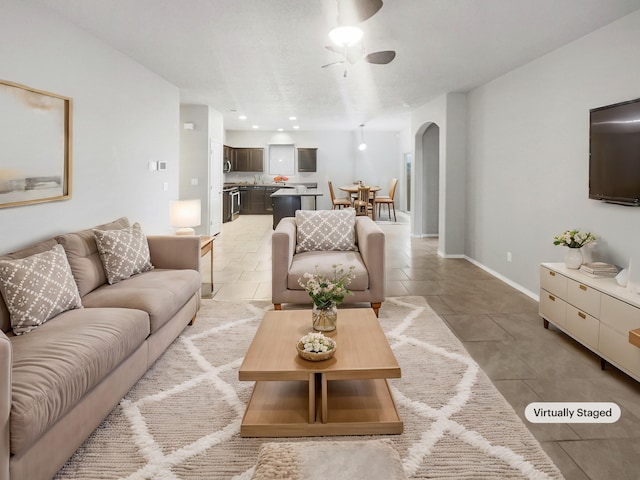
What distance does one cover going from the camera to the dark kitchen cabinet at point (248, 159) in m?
13.2

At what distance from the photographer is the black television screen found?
3084mm

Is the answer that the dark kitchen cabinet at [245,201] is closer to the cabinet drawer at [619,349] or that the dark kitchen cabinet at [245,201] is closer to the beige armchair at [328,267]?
the beige armchair at [328,267]

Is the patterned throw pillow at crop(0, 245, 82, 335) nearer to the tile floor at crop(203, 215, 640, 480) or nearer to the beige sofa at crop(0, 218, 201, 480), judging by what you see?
the beige sofa at crop(0, 218, 201, 480)

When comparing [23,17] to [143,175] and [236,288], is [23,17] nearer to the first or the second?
[143,175]

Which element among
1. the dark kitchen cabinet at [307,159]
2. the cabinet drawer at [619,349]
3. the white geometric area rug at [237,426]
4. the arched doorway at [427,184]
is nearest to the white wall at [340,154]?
the dark kitchen cabinet at [307,159]

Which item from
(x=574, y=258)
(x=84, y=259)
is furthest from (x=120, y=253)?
(x=574, y=258)

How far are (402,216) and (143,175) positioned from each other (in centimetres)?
877

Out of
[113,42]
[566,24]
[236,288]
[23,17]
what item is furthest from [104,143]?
[566,24]

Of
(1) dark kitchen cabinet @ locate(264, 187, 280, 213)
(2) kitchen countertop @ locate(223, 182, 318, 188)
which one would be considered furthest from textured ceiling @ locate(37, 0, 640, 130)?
(1) dark kitchen cabinet @ locate(264, 187, 280, 213)

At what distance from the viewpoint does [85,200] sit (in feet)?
12.5

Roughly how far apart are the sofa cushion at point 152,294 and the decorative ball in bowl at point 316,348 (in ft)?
3.71

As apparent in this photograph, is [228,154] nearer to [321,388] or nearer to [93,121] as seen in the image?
[93,121]

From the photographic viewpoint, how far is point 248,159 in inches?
521

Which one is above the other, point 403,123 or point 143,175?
point 403,123
